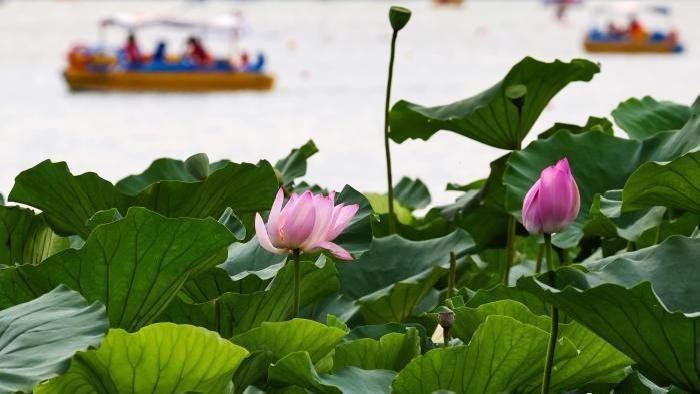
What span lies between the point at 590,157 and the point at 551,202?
0.42 metres

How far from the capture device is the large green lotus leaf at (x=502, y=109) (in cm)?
126

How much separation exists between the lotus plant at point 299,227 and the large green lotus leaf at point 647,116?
0.59 meters

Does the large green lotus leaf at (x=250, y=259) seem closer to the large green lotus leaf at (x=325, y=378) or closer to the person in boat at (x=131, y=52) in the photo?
the large green lotus leaf at (x=325, y=378)

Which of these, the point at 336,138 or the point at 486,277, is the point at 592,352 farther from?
the point at 336,138

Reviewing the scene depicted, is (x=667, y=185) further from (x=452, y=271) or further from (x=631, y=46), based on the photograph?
(x=631, y=46)

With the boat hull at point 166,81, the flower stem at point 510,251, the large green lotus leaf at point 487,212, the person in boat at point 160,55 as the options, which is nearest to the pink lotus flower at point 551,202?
the flower stem at point 510,251

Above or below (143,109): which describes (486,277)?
above

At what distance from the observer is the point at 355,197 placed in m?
1.04

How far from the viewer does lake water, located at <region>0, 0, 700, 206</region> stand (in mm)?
11625

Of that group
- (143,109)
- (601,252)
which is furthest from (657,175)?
(143,109)

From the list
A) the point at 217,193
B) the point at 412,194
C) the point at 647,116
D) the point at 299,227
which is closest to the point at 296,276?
the point at 299,227

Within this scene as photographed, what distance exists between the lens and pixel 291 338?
2.70 ft

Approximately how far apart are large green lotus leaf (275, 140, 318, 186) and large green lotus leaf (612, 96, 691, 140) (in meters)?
0.32

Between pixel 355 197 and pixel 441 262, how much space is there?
5.0 inches
